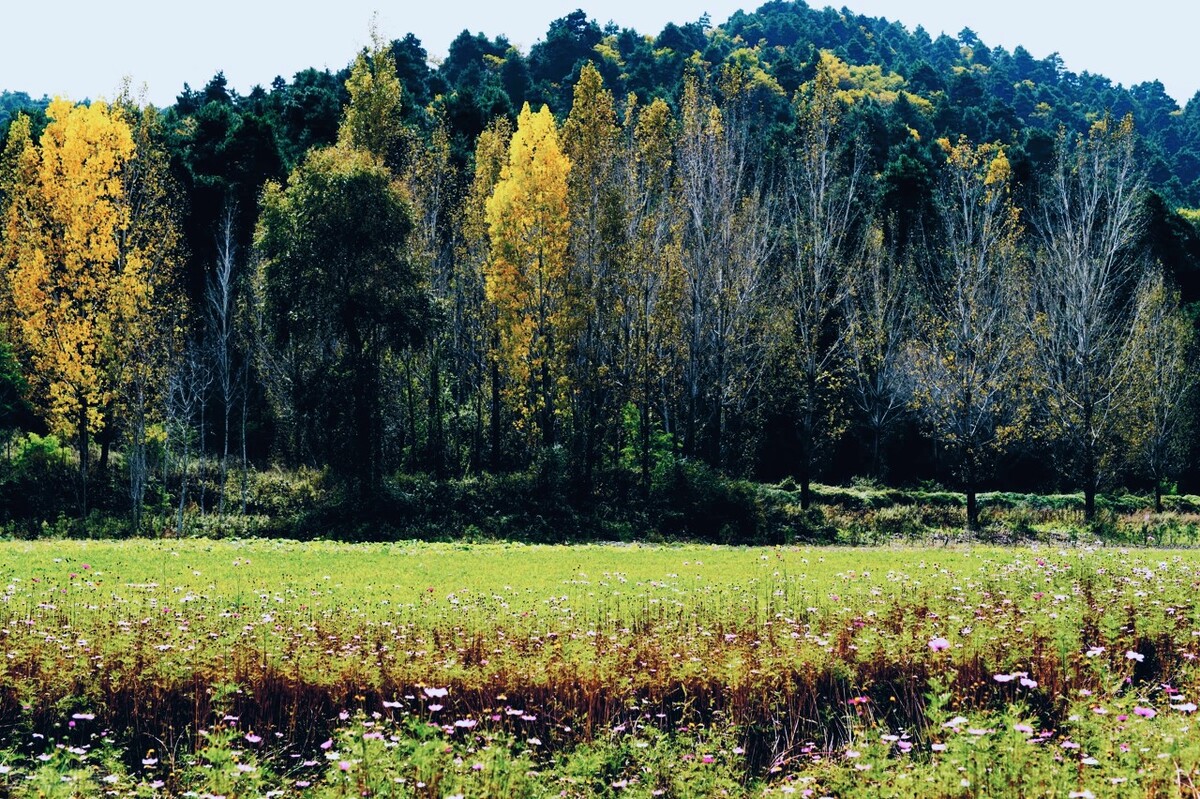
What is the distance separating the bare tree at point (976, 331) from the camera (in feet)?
108

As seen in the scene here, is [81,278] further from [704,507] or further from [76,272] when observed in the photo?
[704,507]

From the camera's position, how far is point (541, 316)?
32312 mm

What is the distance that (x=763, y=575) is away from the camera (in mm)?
16953

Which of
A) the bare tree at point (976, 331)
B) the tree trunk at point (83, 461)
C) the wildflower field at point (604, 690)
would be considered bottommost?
the wildflower field at point (604, 690)

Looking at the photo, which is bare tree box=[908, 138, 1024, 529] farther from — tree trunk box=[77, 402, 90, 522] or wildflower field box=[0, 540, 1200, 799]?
tree trunk box=[77, 402, 90, 522]

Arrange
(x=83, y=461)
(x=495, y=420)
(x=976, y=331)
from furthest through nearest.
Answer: (x=495, y=420) < (x=976, y=331) < (x=83, y=461)

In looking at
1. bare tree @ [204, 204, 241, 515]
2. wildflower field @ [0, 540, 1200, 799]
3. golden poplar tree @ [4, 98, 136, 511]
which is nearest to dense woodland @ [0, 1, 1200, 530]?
golden poplar tree @ [4, 98, 136, 511]

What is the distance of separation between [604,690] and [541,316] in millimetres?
23129

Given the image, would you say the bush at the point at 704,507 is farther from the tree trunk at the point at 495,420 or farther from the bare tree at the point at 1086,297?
the bare tree at the point at 1086,297

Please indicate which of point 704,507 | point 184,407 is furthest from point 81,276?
point 704,507

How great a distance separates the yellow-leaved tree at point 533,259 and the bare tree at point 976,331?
43.0 ft

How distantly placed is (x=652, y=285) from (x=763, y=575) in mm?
19254

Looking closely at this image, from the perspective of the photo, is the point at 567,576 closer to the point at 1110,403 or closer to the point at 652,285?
the point at 652,285

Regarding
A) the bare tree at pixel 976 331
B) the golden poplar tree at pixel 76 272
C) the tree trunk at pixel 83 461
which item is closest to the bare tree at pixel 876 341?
the bare tree at pixel 976 331
